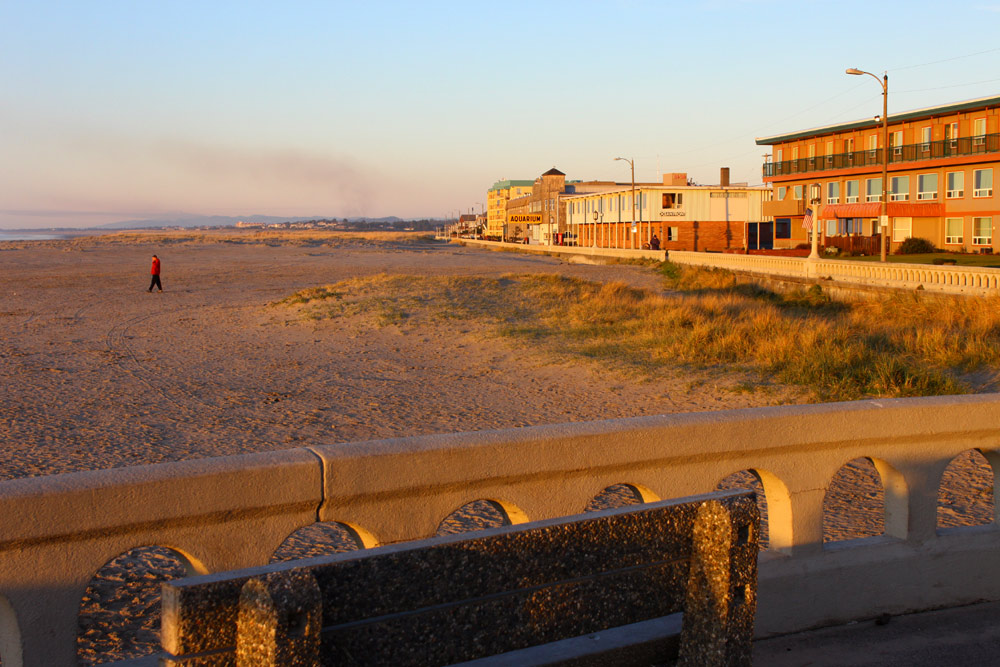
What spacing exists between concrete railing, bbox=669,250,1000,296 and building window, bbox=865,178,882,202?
1662 cm

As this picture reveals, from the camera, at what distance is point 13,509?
2.69 meters

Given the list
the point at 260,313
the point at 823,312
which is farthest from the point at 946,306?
the point at 260,313

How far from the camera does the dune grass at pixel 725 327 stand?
46.2 feet

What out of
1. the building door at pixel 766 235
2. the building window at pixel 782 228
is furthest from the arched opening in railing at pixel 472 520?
the building door at pixel 766 235

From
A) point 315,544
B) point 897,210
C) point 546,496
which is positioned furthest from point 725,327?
point 897,210

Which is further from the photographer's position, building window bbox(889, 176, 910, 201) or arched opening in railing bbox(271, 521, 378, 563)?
building window bbox(889, 176, 910, 201)

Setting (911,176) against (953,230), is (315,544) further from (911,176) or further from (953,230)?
(911,176)

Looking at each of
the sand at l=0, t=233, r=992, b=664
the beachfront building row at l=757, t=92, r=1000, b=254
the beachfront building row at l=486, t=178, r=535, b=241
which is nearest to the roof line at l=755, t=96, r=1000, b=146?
the beachfront building row at l=757, t=92, r=1000, b=254

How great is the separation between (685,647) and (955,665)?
1.60 m

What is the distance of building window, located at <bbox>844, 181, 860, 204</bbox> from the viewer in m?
57.5

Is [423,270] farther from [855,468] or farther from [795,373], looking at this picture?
[855,468]

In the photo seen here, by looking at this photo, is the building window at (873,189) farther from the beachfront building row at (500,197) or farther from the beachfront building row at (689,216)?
the beachfront building row at (500,197)

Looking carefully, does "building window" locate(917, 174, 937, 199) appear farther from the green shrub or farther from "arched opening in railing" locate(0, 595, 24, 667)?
"arched opening in railing" locate(0, 595, 24, 667)

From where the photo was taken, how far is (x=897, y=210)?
52.0 m
